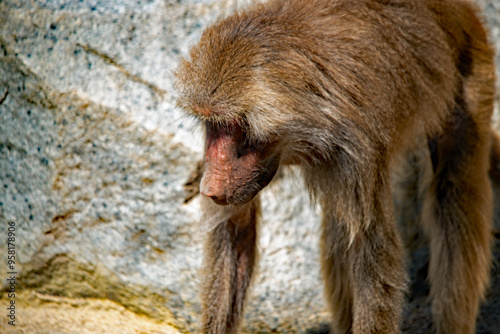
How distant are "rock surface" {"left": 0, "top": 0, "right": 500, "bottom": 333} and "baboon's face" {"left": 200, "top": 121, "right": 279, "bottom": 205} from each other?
1.51m

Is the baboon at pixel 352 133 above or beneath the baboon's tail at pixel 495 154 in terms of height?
beneath

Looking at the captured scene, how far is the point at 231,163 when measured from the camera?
2816mm

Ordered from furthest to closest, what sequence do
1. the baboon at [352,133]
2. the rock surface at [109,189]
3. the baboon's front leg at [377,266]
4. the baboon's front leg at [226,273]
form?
the rock surface at [109,189]
the baboon's front leg at [226,273]
the baboon's front leg at [377,266]
the baboon at [352,133]

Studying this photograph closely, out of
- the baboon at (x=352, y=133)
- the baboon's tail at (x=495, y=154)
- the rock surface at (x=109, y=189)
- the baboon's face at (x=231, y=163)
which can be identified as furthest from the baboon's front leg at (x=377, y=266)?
the baboon's tail at (x=495, y=154)

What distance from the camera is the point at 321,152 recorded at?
3.03 m

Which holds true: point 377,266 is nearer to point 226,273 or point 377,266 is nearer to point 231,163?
point 226,273

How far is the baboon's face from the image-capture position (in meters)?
2.79

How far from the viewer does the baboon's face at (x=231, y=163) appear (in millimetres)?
2785

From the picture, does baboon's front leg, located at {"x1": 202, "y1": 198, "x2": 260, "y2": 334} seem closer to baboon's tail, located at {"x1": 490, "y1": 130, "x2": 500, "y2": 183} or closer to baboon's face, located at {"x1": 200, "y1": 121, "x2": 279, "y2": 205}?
baboon's face, located at {"x1": 200, "y1": 121, "x2": 279, "y2": 205}

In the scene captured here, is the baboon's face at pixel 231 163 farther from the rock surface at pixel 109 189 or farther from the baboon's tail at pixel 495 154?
the baboon's tail at pixel 495 154

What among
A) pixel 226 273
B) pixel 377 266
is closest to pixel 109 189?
pixel 226 273

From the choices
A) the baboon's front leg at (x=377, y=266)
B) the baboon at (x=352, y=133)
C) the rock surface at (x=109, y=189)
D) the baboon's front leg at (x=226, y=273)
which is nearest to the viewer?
the baboon at (x=352, y=133)

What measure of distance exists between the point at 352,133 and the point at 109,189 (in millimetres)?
2170

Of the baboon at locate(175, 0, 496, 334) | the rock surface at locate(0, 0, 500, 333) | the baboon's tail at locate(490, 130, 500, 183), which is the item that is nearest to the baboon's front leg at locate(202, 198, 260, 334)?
the baboon at locate(175, 0, 496, 334)
